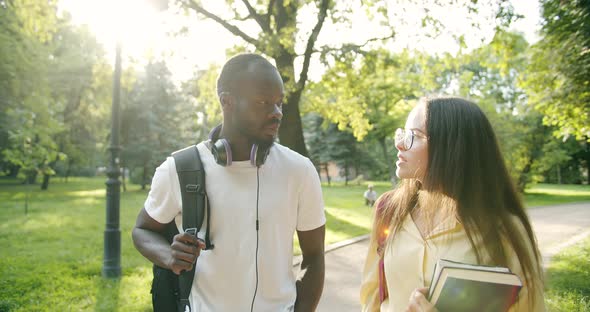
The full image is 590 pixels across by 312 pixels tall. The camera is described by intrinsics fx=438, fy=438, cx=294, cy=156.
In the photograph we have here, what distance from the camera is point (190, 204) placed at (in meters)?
2.13

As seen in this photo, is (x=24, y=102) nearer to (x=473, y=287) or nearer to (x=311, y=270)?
(x=311, y=270)

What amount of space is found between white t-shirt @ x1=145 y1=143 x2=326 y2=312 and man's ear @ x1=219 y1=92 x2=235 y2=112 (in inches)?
10.2

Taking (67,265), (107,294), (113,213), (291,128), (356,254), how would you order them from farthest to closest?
(291,128) < (356,254) < (67,265) < (113,213) < (107,294)

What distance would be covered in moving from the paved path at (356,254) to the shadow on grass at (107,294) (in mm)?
2979

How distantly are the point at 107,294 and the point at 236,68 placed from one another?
575 centimetres

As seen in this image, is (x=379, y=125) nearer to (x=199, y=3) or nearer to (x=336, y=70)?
(x=336, y=70)

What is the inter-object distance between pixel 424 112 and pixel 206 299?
143 cm

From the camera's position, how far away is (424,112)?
86.4 inches

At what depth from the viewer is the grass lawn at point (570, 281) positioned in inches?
229

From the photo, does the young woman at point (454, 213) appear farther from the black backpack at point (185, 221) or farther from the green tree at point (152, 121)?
the green tree at point (152, 121)

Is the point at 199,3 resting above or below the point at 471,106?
above

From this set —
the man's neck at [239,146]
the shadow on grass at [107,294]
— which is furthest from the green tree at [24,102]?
the man's neck at [239,146]

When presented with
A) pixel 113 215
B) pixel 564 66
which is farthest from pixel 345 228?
pixel 113 215

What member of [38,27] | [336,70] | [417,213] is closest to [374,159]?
[336,70]
